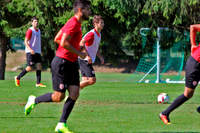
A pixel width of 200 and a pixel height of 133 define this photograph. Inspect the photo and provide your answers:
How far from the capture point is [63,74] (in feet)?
26.1

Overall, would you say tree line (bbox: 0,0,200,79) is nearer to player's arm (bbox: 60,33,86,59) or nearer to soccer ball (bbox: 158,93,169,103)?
soccer ball (bbox: 158,93,169,103)

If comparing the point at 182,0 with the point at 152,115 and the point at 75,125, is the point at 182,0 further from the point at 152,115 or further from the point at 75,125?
the point at 75,125

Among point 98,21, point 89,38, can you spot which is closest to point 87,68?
point 89,38

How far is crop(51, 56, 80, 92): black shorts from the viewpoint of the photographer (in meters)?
7.94

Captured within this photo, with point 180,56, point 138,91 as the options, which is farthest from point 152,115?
point 180,56

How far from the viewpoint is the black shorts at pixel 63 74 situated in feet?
26.0

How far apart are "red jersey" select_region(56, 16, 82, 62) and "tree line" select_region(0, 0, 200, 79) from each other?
14.7 metres

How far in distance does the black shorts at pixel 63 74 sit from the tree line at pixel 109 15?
1480cm

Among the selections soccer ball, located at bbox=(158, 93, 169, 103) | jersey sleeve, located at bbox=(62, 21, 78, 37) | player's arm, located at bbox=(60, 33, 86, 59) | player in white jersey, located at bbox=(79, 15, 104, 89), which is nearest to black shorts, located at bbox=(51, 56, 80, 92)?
player's arm, located at bbox=(60, 33, 86, 59)

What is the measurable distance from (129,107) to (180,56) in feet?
43.9

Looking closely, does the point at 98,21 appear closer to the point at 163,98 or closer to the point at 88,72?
the point at 88,72

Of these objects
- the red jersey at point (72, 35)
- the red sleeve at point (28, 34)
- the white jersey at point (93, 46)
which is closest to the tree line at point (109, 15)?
the red sleeve at point (28, 34)

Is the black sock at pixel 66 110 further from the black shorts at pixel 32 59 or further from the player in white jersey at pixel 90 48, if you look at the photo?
the black shorts at pixel 32 59

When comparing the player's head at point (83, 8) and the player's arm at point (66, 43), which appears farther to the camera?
the player's head at point (83, 8)
